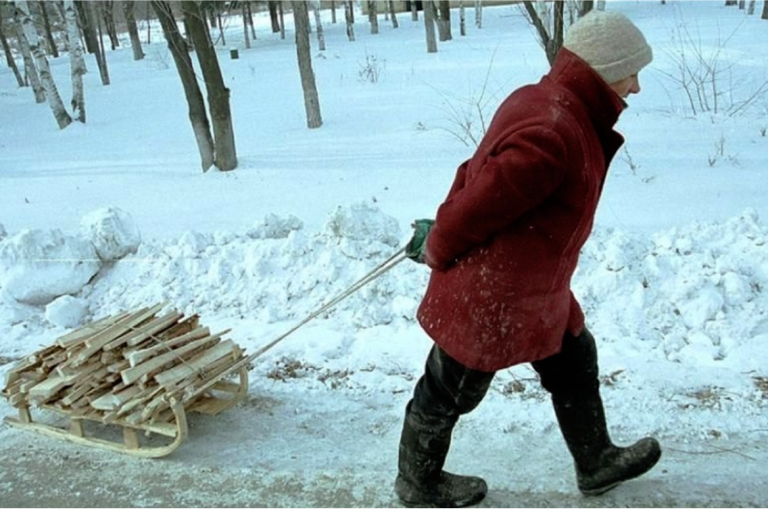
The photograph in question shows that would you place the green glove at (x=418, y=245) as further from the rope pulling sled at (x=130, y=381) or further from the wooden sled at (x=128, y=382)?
the wooden sled at (x=128, y=382)

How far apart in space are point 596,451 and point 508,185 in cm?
133

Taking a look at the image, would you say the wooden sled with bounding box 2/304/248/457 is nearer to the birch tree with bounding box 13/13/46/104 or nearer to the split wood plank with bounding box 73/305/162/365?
the split wood plank with bounding box 73/305/162/365

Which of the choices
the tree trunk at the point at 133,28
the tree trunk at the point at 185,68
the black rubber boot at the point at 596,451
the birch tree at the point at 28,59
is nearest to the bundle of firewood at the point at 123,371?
the black rubber boot at the point at 596,451

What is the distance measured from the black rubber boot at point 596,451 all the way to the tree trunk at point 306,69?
31.5ft

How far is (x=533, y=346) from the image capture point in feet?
8.02

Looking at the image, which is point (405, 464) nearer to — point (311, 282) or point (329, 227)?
point (311, 282)

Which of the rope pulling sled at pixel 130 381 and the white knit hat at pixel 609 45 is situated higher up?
the white knit hat at pixel 609 45

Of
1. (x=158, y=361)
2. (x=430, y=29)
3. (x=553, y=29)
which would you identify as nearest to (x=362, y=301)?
(x=158, y=361)

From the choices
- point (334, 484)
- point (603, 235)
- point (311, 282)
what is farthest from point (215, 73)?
point (334, 484)

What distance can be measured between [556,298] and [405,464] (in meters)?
0.94

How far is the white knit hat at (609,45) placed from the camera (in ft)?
7.06

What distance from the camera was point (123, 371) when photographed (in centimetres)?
347

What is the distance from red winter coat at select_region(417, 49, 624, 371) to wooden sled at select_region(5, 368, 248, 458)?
60.3 inches

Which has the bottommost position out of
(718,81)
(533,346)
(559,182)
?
(718,81)
